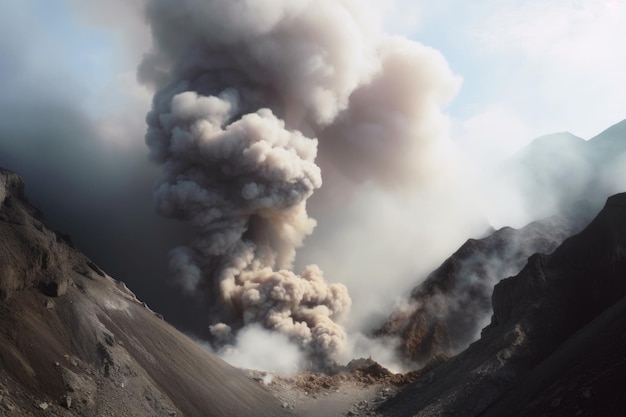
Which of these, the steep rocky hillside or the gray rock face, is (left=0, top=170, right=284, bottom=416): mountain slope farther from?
the steep rocky hillside

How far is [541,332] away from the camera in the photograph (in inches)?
814

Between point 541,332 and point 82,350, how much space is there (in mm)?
18116

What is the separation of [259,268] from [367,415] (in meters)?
17.0

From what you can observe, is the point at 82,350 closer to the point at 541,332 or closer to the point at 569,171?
the point at 541,332

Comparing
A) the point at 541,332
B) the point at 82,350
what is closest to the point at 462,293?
the point at 541,332

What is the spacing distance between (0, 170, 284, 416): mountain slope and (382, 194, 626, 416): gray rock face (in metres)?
8.21

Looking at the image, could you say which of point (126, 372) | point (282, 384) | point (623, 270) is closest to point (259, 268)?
point (282, 384)

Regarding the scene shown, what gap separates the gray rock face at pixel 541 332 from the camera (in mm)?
16312

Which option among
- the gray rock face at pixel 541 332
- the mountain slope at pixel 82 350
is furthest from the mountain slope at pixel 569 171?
the mountain slope at pixel 82 350

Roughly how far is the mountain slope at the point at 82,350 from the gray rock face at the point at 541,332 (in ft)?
26.9

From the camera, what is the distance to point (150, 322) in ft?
75.6

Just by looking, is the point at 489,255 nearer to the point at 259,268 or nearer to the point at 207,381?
the point at 259,268

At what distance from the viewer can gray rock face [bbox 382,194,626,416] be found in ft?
53.5

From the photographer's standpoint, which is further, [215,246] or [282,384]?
[215,246]
